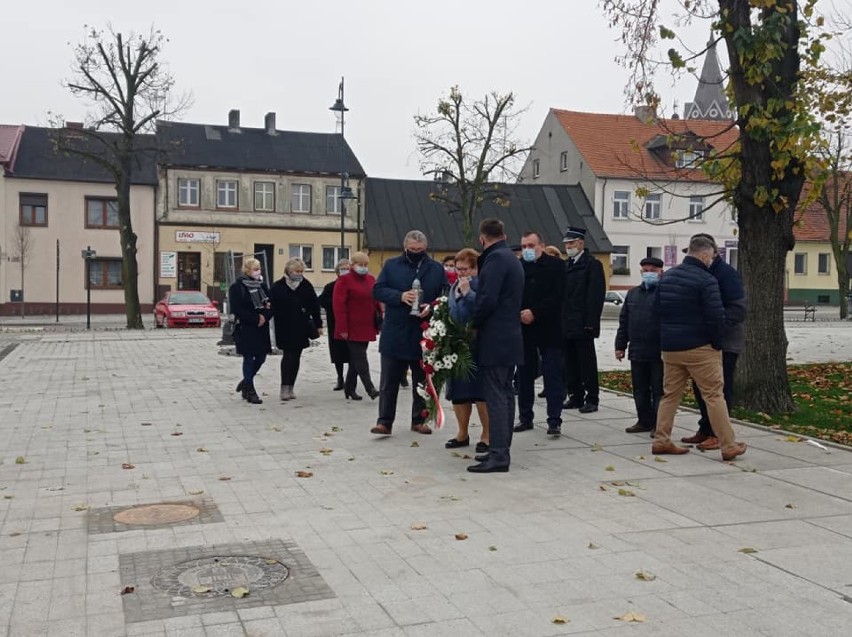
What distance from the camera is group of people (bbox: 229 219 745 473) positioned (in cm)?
791

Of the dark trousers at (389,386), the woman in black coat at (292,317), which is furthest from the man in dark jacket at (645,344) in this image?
the woman in black coat at (292,317)

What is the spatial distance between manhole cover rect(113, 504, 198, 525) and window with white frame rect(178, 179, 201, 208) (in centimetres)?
4611

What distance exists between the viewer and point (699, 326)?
808cm

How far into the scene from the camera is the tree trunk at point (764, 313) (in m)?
11.0

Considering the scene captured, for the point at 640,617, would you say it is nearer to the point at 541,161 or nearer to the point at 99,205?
the point at 99,205

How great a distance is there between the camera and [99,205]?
49.5 metres

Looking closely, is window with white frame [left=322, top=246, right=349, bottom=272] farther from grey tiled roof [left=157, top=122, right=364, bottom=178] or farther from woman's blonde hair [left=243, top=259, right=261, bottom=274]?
woman's blonde hair [left=243, top=259, right=261, bottom=274]

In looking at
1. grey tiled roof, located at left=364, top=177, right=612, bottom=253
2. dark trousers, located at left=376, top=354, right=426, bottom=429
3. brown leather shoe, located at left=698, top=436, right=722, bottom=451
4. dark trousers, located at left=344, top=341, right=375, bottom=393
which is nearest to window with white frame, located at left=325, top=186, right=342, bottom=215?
grey tiled roof, located at left=364, top=177, right=612, bottom=253

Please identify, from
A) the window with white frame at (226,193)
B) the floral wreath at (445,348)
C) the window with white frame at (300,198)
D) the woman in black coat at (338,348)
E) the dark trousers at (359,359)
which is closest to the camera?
the floral wreath at (445,348)

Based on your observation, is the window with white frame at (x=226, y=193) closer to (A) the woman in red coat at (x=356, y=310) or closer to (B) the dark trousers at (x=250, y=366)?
(B) the dark trousers at (x=250, y=366)

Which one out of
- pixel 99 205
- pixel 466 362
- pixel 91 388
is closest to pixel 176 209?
pixel 99 205

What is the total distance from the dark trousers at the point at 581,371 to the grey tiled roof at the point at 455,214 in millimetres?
39781

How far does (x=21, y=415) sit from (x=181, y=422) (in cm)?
215

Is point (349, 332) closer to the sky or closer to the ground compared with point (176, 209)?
closer to the ground
